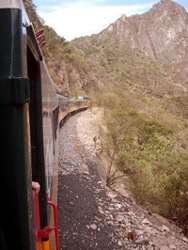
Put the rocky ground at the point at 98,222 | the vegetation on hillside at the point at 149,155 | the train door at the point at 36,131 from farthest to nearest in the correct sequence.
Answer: the vegetation on hillside at the point at 149,155 → the rocky ground at the point at 98,222 → the train door at the point at 36,131

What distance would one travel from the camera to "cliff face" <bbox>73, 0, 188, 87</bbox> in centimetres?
12506

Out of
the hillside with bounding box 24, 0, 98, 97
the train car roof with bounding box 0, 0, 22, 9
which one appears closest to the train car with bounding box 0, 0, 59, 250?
the train car roof with bounding box 0, 0, 22, 9

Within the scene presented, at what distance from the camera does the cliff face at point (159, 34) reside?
12506 centimetres

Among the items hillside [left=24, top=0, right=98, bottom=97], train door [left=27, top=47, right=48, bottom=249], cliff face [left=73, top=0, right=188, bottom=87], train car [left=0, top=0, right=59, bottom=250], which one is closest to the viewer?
train car [left=0, top=0, right=59, bottom=250]

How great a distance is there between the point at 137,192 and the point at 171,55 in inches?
5620

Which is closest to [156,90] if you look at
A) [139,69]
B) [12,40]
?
[139,69]

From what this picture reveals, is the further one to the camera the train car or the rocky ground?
the rocky ground

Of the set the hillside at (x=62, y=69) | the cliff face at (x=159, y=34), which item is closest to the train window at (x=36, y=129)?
the hillside at (x=62, y=69)

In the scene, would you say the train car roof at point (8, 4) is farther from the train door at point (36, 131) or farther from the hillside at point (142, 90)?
the hillside at point (142, 90)

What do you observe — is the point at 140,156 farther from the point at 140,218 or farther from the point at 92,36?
the point at 92,36

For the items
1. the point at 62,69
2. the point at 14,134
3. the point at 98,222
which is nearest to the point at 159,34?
the point at 62,69

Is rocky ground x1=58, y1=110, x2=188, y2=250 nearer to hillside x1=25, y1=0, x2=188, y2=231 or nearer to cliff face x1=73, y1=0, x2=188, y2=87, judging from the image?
hillside x1=25, y1=0, x2=188, y2=231

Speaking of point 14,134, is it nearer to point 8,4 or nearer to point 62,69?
point 8,4

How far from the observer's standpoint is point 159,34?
147875mm
